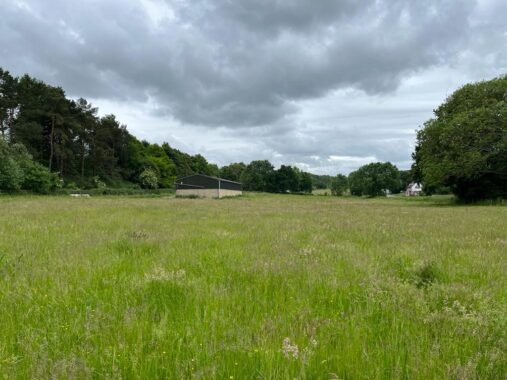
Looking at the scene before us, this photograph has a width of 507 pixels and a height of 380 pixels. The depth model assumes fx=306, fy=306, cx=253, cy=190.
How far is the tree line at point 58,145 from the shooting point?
5400 centimetres

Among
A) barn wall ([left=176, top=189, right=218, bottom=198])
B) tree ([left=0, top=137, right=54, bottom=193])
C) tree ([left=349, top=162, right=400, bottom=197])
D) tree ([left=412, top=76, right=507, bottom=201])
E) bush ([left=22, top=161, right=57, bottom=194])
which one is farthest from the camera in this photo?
tree ([left=349, top=162, right=400, bottom=197])

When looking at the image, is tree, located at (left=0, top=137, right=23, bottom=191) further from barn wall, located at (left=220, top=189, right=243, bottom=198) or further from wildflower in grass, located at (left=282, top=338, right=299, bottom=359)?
wildflower in grass, located at (left=282, top=338, right=299, bottom=359)

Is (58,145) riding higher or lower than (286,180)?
higher

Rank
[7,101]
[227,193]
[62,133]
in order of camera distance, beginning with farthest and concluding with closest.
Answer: [227,193] < [62,133] < [7,101]

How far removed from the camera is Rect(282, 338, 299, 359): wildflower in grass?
2.74 m

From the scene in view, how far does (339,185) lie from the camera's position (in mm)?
130250

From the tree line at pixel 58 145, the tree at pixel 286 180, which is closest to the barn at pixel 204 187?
the tree line at pixel 58 145

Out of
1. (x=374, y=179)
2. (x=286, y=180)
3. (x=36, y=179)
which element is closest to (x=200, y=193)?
(x=36, y=179)

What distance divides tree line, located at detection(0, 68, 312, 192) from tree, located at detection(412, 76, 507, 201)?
5986 cm

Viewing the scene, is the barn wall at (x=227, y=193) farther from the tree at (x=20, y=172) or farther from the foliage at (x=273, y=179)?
Result: the foliage at (x=273, y=179)

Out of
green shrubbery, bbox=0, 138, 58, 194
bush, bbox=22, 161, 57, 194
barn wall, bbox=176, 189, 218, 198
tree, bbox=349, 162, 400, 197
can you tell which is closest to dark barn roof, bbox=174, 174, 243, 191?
barn wall, bbox=176, 189, 218, 198

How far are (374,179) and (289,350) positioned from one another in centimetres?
12051

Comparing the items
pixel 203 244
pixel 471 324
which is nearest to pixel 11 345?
pixel 471 324

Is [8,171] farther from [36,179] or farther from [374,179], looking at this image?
[374,179]
